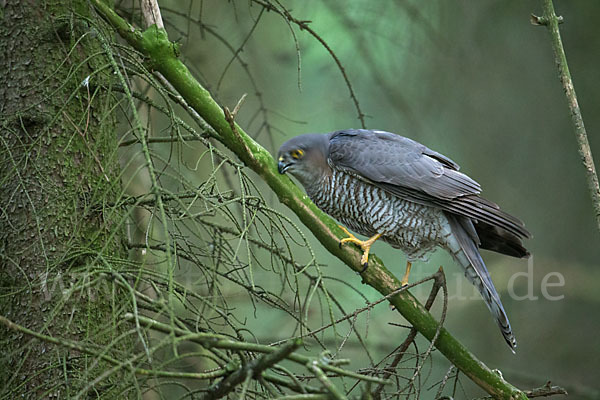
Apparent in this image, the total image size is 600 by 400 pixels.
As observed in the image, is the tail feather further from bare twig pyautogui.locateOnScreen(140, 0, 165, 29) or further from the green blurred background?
bare twig pyautogui.locateOnScreen(140, 0, 165, 29)

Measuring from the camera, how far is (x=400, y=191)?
11.2 ft

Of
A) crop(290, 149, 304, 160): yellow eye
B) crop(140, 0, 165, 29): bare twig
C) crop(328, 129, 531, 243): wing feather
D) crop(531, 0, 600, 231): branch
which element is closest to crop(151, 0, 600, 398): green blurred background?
crop(328, 129, 531, 243): wing feather

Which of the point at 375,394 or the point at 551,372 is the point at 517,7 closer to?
the point at 551,372

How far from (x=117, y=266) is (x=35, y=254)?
0.45 metres

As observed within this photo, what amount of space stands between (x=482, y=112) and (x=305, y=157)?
324cm

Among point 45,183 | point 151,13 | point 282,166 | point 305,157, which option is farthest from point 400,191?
point 45,183

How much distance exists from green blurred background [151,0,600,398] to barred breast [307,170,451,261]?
1111 millimetres

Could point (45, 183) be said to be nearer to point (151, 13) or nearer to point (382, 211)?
point (151, 13)

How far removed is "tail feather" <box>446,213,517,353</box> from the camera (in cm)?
320

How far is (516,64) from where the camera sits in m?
5.77

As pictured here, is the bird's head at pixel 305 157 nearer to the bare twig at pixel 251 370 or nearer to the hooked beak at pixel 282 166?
the hooked beak at pixel 282 166

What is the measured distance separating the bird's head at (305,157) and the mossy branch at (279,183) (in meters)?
0.84

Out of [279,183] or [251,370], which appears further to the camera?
[279,183]

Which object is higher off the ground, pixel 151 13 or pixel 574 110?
pixel 574 110
